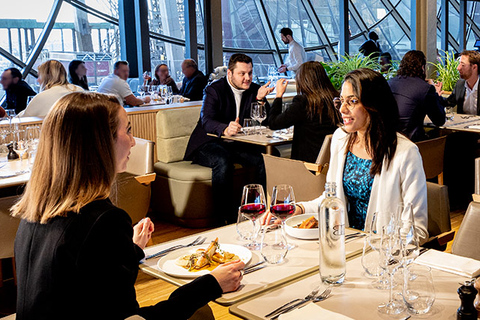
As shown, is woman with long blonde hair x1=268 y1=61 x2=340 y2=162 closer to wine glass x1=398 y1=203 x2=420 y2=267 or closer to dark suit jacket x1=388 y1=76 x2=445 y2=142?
dark suit jacket x1=388 y1=76 x2=445 y2=142

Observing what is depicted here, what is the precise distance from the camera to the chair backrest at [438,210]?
2.47 metres

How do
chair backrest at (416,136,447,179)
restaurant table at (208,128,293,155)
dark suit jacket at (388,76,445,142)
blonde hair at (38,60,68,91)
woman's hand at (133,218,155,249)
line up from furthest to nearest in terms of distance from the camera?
blonde hair at (38,60,68,91) → dark suit jacket at (388,76,445,142) → restaurant table at (208,128,293,155) → chair backrest at (416,136,447,179) → woman's hand at (133,218,155,249)

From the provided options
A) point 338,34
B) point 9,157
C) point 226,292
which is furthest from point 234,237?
point 338,34

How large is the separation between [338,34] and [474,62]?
740 centimetres

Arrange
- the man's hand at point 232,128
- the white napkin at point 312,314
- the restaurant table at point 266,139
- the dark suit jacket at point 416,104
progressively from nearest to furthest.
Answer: the white napkin at point 312,314
the restaurant table at point 266,139
the man's hand at point 232,128
the dark suit jacket at point 416,104

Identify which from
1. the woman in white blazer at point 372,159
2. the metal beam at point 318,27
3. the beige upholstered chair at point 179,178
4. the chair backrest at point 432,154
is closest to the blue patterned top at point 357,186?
the woman in white blazer at point 372,159

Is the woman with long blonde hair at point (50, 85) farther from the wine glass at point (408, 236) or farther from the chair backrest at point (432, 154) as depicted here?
the wine glass at point (408, 236)

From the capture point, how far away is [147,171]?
3.75 metres

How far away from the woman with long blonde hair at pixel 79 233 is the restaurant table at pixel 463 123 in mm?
3828

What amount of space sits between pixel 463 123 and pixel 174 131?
104 inches

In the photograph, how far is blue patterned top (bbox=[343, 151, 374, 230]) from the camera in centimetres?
263

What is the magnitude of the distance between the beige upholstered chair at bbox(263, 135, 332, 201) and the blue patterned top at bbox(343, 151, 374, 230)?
1.01 meters

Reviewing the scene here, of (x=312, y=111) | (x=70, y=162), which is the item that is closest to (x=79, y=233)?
(x=70, y=162)

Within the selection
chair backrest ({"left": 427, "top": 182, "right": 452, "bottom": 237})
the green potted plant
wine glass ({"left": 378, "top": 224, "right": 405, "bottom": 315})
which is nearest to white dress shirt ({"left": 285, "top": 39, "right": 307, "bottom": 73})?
the green potted plant
